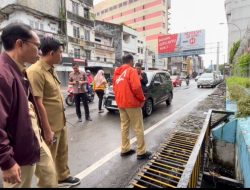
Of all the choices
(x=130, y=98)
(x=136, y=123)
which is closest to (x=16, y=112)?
(x=130, y=98)

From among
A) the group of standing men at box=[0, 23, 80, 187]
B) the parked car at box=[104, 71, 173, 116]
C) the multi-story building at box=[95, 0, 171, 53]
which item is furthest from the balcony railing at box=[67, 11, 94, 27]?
the group of standing men at box=[0, 23, 80, 187]

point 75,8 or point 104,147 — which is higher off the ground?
point 75,8

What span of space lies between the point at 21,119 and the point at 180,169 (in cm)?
269

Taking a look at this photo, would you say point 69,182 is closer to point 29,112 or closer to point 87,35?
point 29,112

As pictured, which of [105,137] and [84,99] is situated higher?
[84,99]

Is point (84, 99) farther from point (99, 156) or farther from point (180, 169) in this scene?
point (180, 169)

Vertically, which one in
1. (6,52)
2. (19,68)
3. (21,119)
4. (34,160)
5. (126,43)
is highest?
(126,43)

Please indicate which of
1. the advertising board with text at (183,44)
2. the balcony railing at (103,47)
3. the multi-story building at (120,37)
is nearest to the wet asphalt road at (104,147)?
the balcony railing at (103,47)

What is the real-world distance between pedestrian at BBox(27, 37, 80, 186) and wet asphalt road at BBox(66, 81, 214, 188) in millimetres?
910

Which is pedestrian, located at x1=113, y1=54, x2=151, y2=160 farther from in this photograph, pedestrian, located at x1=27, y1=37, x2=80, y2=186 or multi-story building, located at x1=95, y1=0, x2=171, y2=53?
multi-story building, located at x1=95, y1=0, x2=171, y2=53

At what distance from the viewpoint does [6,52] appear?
176cm

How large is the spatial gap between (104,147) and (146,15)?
55897 mm

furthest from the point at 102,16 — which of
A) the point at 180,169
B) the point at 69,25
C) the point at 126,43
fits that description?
the point at 180,169

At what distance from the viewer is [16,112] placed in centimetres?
164
